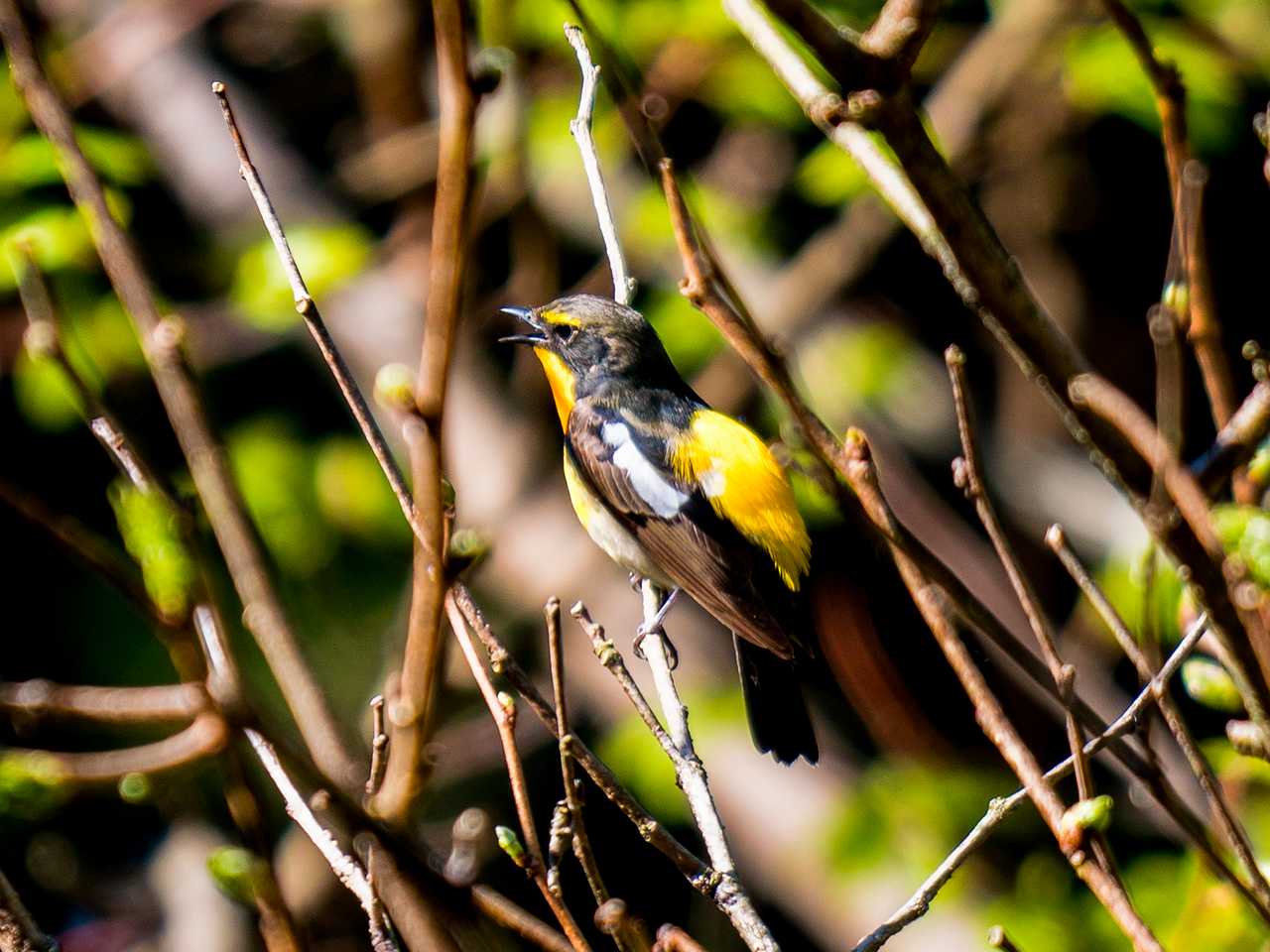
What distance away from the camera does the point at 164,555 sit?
1228mm

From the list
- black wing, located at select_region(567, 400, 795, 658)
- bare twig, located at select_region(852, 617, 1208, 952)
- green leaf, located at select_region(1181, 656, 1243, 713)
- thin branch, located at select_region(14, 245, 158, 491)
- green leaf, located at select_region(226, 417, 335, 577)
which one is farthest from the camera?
green leaf, located at select_region(226, 417, 335, 577)

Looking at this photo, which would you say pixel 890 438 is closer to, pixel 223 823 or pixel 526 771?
pixel 526 771

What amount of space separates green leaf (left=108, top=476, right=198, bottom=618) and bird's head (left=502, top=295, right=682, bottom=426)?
272 centimetres

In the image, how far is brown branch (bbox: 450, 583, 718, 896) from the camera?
5.17 ft

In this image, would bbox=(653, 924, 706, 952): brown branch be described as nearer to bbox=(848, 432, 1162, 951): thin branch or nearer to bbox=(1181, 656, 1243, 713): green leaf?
bbox=(848, 432, 1162, 951): thin branch

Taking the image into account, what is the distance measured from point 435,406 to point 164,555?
0.88 ft

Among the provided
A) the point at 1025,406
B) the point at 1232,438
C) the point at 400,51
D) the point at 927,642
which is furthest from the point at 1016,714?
the point at 1232,438

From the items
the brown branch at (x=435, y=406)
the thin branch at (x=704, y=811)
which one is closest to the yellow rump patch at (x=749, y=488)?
the thin branch at (x=704, y=811)

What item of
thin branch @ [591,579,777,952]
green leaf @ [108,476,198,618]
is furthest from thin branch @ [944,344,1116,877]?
green leaf @ [108,476,198,618]

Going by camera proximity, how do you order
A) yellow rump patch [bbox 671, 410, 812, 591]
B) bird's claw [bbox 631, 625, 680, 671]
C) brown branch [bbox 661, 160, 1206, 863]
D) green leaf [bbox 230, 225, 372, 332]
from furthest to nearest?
green leaf [bbox 230, 225, 372, 332], yellow rump patch [bbox 671, 410, 812, 591], bird's claw [bbox 631, 625, 680, 671], brown branch [bbox 661, 160, 1206, 863]

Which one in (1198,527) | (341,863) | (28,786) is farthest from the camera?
(341,863)

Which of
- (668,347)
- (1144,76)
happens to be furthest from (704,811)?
(668,347)

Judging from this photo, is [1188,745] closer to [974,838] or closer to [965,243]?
[974,838]

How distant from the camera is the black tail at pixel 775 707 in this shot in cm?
361
